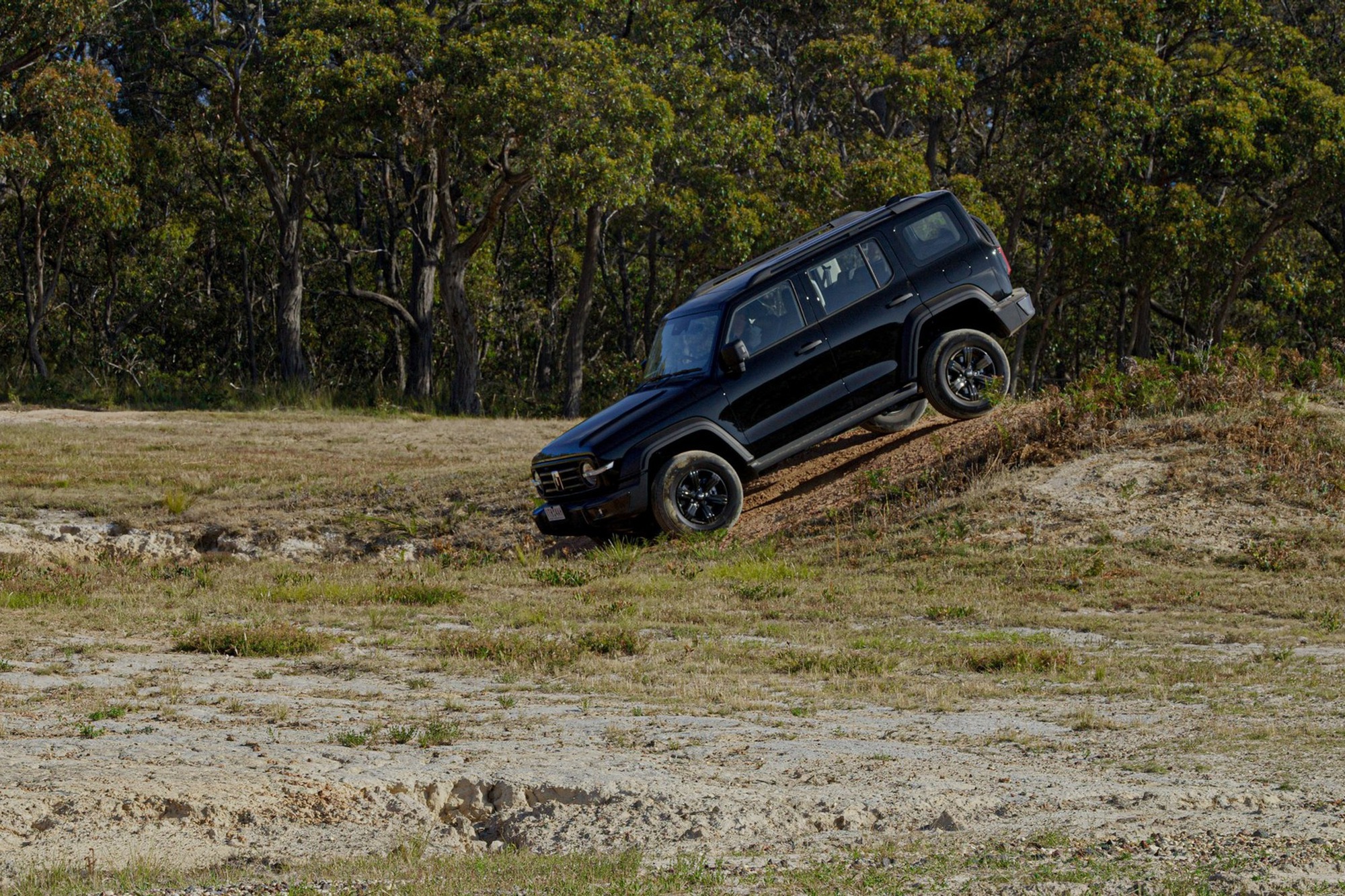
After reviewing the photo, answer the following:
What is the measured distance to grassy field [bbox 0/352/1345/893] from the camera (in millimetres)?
6445

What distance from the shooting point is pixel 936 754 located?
6945 millimetres

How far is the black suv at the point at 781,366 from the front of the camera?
13.6 meters

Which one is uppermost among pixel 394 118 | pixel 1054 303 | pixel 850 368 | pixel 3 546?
pixel 394 118

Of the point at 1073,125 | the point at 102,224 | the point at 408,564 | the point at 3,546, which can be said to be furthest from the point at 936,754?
the point at 102,224

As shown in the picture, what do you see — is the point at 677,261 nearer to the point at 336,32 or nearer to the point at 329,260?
the point at 329,260

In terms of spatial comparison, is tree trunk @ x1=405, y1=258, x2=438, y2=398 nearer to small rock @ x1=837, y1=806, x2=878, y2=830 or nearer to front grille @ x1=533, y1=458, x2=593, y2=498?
front grille @ x1=533, y1=458, x2=593, y2=498

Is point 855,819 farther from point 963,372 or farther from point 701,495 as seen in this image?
point 963,372

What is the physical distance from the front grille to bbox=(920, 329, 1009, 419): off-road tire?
3487mm

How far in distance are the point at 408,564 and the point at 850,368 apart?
15.1 feet

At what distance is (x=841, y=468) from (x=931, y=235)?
269 centimetres

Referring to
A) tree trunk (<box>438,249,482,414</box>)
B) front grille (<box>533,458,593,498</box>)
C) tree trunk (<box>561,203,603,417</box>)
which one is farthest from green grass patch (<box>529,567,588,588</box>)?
tree trunk (<box>561,203,603,417</box>)

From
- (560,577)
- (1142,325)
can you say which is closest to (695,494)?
(560,577)

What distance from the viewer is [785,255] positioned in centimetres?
1418

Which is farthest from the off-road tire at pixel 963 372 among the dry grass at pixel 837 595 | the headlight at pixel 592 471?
the headlight at pixel 592 471
